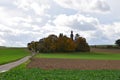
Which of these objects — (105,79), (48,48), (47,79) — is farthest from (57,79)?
(48,48)

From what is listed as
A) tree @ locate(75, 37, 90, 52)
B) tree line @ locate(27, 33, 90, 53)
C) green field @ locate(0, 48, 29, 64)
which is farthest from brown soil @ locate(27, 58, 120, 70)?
tree @ locate(75, 37, 90, 52)

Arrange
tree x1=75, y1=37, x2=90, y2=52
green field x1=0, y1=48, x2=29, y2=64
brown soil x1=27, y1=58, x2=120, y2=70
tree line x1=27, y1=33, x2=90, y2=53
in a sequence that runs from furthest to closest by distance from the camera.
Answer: tree x1=75, y1=37, x2=90, y2=52 → tree line x1=27, y1=33, x2=90, y2=53 → green field x1=0, y1=48, x2=29, y2=64 → brown soil x1=27, y1=58, x2=120, y2=70

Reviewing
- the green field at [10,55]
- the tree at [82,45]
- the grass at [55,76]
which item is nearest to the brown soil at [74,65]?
the green field at [10,55]

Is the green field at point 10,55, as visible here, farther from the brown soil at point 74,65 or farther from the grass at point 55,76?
the grass at point 55,76

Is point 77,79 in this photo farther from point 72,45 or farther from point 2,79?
point 72,45

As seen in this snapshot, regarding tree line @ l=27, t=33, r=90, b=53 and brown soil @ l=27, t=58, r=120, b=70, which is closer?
brown soil @ l=27, t=58, r=120, b=70

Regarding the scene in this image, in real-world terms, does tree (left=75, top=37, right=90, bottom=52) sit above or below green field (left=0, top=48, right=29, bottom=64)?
above

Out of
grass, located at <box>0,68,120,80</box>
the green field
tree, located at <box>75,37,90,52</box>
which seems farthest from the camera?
tree, located at <box>75,37,90,52</box>

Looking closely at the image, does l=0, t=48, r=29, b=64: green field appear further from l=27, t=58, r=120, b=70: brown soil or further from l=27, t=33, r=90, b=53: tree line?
l=27, t=33, r=90, b=53: tree line

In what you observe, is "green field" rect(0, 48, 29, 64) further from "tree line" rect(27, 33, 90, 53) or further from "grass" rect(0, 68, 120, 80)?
"grass" rect(0, 68, 120, 80)

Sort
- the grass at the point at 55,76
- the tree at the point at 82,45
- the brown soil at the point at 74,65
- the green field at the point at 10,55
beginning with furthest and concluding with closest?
the tree at the point at 82,45 → the green field at the point at 10,55 → the brown soil at the point at 74,65 → the grass at the point at 55,76

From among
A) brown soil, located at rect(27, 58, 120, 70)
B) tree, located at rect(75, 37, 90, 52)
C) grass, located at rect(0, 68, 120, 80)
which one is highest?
tree, located at rect(75, 37, 90, 52)

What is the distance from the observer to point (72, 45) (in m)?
159

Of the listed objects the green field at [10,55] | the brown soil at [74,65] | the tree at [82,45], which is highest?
the tree at [82,45]
